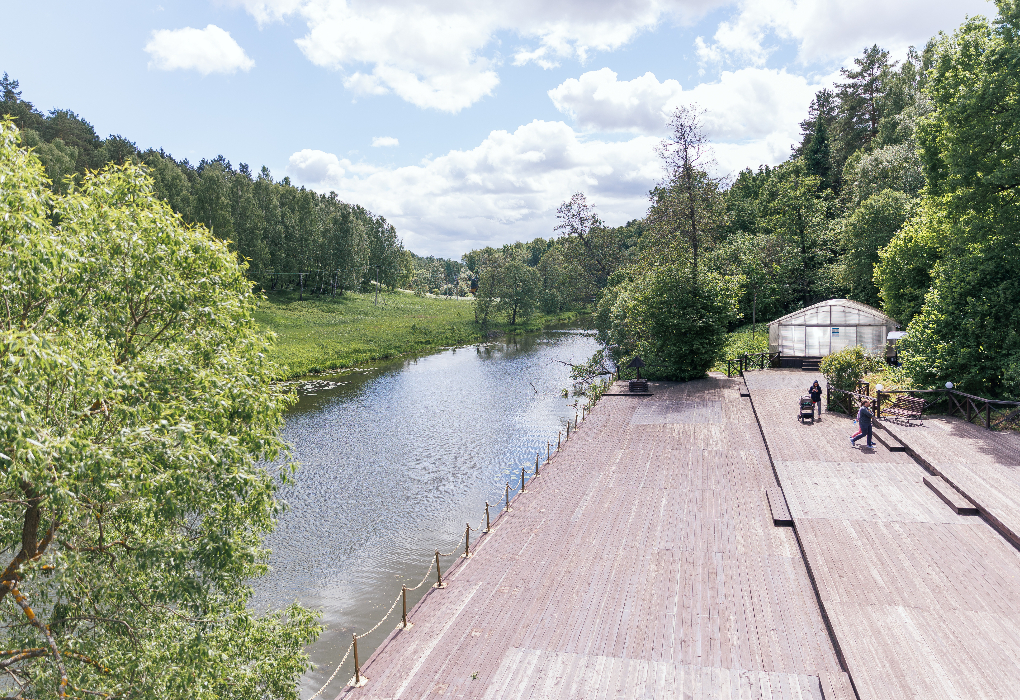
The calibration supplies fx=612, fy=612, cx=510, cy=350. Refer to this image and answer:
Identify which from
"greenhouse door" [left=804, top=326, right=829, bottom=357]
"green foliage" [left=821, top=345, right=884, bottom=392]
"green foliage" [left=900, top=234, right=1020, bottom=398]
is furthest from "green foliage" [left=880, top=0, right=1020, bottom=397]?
"greenhouse door" [left=804, top=326, right=829, bottom=357]

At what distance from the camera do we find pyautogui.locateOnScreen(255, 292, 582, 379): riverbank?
48.5 meters

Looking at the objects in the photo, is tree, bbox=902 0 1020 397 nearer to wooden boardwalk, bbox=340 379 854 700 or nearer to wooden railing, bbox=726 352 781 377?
wooden boardwalk, bbox=340 379 854 700

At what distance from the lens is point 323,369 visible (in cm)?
4491

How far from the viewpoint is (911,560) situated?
38.7 feet

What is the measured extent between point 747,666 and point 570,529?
5744 mm

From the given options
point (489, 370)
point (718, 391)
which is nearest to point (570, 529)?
point (718, 391)

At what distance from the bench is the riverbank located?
106ft

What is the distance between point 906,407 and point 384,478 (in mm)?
18842

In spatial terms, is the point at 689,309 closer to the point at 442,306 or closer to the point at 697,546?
the point at 697,546

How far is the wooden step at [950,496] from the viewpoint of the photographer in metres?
13.7

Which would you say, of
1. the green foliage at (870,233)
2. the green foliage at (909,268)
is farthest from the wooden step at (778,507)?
the green foliage at (870,233)

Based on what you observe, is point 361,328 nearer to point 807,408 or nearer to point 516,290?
point 516,290

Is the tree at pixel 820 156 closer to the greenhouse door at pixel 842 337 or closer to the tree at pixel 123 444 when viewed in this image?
the greenhouse door at pixel 842 337

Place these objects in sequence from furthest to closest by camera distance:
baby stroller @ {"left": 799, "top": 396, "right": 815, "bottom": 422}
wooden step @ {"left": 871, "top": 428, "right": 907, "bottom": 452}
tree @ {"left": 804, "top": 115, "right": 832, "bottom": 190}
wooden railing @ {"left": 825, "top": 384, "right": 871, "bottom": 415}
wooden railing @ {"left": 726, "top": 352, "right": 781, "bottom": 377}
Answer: tree @ {"left": 804, "top": 115, "right": 832, "bottom": 190} → wooden railing @ {"left": 726, "top": 352, "right": 781, "bottom": 377} → wooden railing @ {"left": 825, "top": 384, "right": 871, "bottom": 415} → baby stroller @ {"left": 799, "top": 396, "right": 815, "bottom": 422} → wooden step @ {"left": 871, "top": 428, "right": 907, "bottom": 452}
